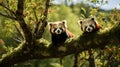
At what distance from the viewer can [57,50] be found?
930cm

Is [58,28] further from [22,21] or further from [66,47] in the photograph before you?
[22,21]

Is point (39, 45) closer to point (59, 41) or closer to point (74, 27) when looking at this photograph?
point (59, 41)

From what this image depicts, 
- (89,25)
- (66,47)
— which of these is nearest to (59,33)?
(66,47)

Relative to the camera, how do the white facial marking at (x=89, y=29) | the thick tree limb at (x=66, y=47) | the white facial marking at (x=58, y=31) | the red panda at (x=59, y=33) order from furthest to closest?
the white facial marking at (x=58, y=31) → the red panda at (x=59, y=33) → the white facial marking at (x=89, y=29) → the thick tree limb at (x=66, y=47)

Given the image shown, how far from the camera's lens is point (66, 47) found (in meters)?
9.04

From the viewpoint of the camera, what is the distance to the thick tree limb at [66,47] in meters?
8.41

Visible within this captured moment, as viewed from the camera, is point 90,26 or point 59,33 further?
point 59,33

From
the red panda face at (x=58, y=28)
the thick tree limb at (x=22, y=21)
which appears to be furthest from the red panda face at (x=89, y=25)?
the thick tree limb at (x=22, y=21)

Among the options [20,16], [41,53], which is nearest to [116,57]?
[41,53]

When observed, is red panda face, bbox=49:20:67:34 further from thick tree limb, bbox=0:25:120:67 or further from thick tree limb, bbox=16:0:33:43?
thick tree limb, bbox=16:0:33:43

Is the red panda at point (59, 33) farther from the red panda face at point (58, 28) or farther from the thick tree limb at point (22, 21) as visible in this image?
the thick tree limb at point (22, 21)

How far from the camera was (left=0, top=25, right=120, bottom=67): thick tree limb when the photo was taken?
8.41 meters

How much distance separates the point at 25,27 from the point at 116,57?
4.68 metres

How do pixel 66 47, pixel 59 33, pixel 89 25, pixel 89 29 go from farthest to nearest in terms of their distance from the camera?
pixel 59 33 → pixel 66 47 → pixel 89 25 → pixel 89 29
